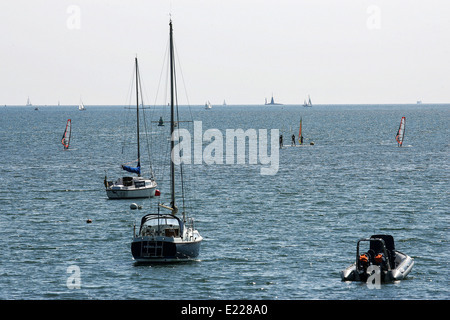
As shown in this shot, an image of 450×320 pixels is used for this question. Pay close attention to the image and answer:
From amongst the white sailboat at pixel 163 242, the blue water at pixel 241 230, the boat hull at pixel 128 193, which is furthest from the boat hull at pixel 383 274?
the boat hull at pixel 128 193

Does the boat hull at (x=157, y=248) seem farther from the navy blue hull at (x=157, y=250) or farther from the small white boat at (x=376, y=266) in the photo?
the small white boat at (x=376, y=266)

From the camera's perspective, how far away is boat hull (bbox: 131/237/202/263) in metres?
44.1

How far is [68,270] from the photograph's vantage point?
43.6 m

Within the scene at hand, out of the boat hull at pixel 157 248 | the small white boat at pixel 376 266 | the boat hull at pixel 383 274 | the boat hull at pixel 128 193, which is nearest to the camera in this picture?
the small white boat at pixel 376 266

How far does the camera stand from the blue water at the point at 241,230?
39.3 meters

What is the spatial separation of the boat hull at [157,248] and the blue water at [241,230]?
2.28 ft

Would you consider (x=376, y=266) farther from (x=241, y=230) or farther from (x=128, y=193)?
(x=128, y=193)

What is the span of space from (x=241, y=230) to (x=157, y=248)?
14416 mm

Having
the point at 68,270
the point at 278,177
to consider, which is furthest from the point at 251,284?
the point at 278,177

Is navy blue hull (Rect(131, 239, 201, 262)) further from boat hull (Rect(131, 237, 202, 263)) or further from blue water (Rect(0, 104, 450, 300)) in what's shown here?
blue water (Rect(0, 104, 450, 300))

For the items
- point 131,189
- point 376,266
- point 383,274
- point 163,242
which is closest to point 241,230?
point 163,242

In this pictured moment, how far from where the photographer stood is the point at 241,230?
188 ft

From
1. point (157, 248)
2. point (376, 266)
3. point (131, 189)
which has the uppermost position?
point (131, 189)
